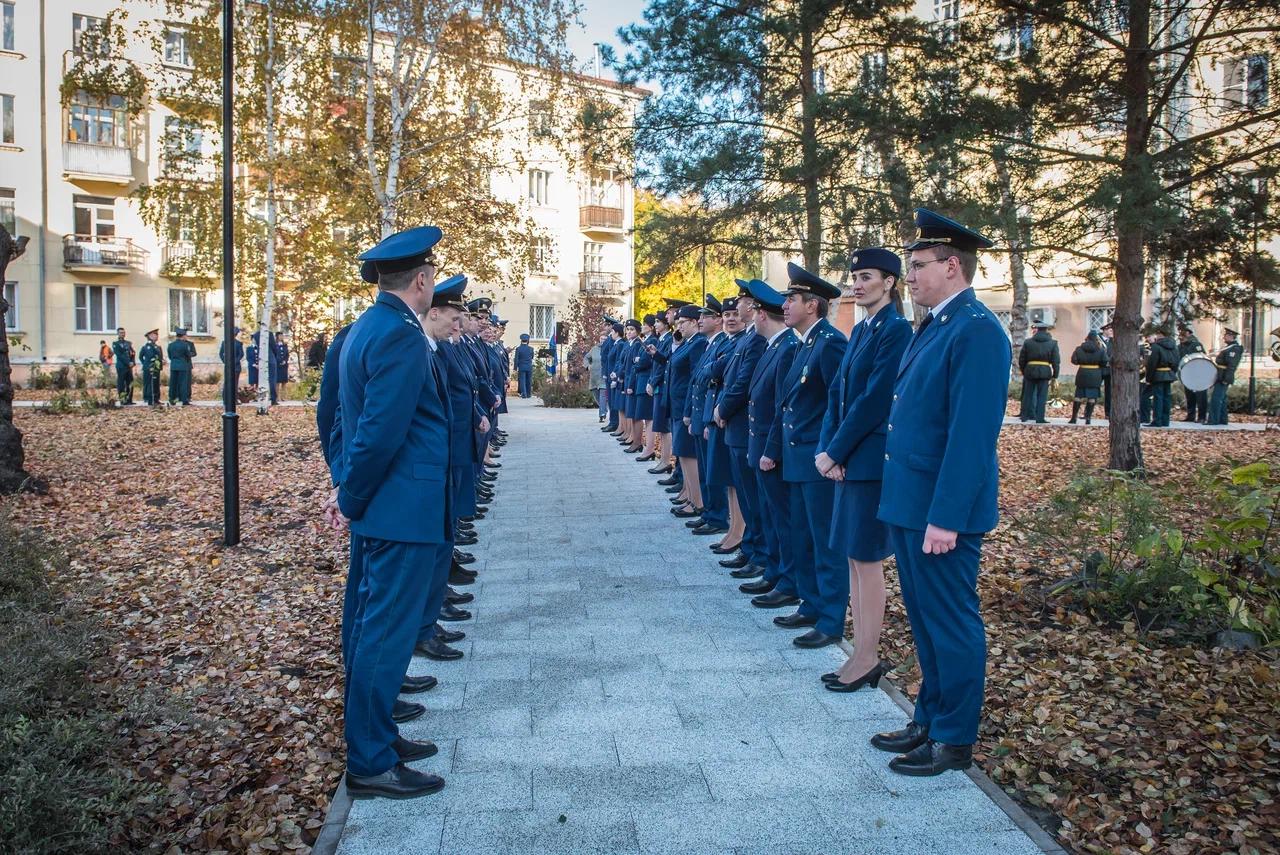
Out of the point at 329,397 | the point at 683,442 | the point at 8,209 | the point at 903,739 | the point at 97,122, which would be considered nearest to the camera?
the point at 903,739

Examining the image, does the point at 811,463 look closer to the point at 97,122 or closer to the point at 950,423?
the point at 950,423

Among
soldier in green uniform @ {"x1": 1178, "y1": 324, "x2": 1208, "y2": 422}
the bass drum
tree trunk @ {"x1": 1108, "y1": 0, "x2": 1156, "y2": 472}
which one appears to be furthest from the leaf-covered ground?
soldier in green uniform @ {"x1": 1178, "y1": 324, "x2": 1208, "y2": 422}

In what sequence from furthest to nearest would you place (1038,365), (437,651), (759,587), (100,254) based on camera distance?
(100,254)
(1038,365)
(759,587)
(437,651)

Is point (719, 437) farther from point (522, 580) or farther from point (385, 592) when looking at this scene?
point (385, 592)

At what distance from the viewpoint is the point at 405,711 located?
459cm

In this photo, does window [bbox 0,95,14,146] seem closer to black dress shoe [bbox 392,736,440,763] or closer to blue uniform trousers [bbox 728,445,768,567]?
blue uniform trousers [bbox 728,445,768,567]

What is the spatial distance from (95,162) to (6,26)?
5.46 meters

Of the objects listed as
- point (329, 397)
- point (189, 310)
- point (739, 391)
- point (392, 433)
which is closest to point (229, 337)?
point (329, 397)

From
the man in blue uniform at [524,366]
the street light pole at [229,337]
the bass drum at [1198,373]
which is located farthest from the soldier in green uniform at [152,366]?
the bass drum at [1198,373]

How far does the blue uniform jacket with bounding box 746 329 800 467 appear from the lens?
6582 mm

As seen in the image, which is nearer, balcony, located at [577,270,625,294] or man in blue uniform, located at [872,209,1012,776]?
man in blue uniform, located at [872,209,1012,776]

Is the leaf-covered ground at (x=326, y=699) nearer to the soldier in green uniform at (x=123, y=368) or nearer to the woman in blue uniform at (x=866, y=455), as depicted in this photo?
the woman in blue uniform at (x=866, y=455)

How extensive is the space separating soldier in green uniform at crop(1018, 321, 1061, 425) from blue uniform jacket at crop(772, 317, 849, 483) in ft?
51.0

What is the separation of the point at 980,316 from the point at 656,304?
186 feet
